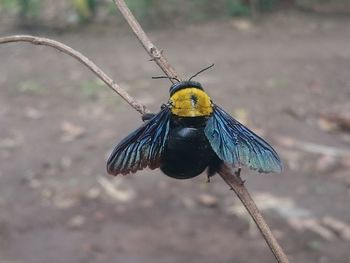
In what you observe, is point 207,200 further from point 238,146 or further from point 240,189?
point 240,189

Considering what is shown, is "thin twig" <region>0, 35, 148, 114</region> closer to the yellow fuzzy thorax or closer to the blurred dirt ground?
the yellow fuzzy thorax

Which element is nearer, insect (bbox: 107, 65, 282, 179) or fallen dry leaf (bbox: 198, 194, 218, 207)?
insect (bbox: 107, 65, 282, 179)

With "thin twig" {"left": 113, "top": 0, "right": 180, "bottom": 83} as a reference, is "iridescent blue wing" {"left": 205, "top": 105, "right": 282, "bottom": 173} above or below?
below

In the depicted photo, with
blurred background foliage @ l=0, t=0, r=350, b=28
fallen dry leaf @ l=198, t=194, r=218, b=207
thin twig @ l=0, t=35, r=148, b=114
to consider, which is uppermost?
blurred background foliage @ l=0, t=0, r=350, b=28

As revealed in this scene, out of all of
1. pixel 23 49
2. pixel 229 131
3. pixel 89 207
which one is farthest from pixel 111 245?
pixel 23 49

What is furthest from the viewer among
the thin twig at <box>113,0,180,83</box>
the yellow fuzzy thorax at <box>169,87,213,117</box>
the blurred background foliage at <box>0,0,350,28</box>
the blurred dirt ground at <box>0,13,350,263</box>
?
the blurred background foliage at <box>0,0,350,28</box>

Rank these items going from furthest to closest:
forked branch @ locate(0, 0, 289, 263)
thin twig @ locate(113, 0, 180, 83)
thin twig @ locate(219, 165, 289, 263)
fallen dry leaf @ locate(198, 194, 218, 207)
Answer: fallen dry leaf @ locate(198, 194, 218, 207) < thin twig @ locate(113, 0, 180, 83) < forked branch @ locate(0, 0, 289, 263) < thin twig @ locate(219, 165, 289, 263)

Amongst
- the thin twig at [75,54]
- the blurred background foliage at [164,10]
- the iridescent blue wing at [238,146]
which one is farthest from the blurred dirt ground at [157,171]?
the thin twig at [75,54]

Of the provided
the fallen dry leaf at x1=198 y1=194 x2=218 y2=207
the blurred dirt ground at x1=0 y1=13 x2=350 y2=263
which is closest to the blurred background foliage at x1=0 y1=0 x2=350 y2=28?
the blurred dirt ground at x1=0 y1=13 x2=350 y2=263

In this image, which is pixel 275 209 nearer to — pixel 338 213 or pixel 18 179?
pixel 338 213
